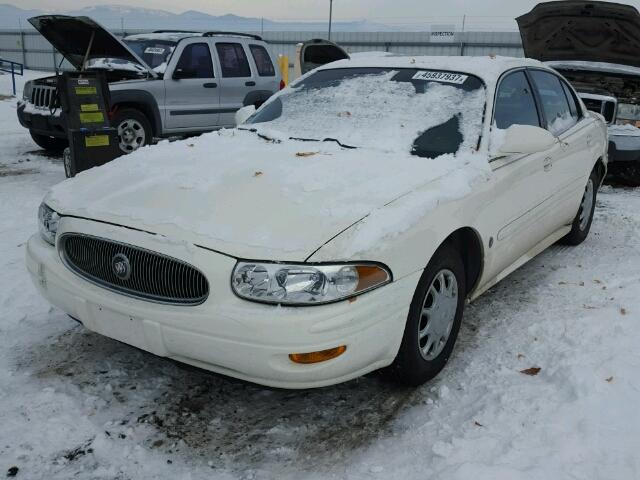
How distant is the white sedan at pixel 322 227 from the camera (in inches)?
93.3

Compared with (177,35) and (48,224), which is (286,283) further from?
(177,35)

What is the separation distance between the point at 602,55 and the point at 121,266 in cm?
804

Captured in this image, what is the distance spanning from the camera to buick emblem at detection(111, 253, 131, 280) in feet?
8.50

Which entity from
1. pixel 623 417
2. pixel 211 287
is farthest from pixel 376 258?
pixel 623 417

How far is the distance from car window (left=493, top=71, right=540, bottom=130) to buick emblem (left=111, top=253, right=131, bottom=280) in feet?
7.43

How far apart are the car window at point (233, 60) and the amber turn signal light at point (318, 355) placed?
304 inches

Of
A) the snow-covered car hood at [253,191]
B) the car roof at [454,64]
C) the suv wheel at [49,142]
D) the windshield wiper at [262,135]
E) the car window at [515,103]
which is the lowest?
the suv wheel at [49,142]

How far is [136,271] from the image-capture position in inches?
102

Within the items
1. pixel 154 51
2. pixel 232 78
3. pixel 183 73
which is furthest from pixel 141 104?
pixel 232 78

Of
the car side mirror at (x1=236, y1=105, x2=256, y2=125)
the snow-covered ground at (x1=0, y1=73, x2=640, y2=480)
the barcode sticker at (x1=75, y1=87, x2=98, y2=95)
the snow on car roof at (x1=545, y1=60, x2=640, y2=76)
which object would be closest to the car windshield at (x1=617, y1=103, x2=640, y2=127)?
the snow on car roof at (x1=545, y1=60, x2=640, y2=76)

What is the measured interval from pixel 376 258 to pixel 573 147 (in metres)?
2.76

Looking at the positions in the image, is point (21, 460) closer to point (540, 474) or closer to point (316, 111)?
point (540, 474)

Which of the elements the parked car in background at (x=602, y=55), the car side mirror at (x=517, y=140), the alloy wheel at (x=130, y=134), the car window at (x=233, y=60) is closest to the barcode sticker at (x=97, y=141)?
the alloy wheel at (x=130, y=134)

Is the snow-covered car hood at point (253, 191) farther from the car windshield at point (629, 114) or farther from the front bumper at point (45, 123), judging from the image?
the car windshield at point (629, 114)
